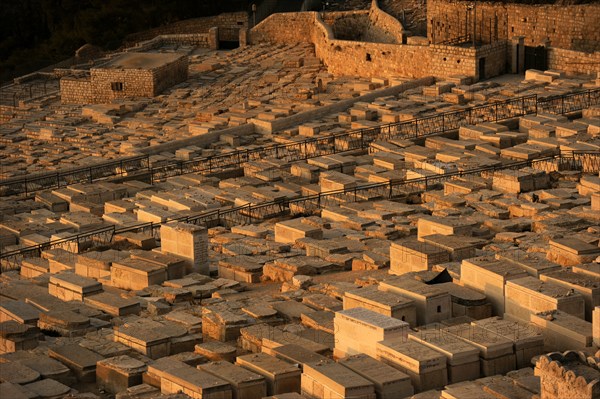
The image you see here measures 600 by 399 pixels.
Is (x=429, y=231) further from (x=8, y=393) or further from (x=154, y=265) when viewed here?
(x=8, y=393)

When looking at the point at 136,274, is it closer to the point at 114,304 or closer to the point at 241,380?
the point at 114,304

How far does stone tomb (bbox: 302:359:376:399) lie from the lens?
23688 mm

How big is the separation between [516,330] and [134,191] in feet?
52.7

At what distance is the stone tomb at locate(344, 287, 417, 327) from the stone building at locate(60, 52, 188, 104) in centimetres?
2899

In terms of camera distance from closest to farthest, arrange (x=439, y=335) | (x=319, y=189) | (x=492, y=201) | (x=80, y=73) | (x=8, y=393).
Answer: (x=8, y=393) < (x=439, y=335) < (x=492, y=201) < (x=319, y=189) < (x=80, y=73)

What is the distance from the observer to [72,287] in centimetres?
3031

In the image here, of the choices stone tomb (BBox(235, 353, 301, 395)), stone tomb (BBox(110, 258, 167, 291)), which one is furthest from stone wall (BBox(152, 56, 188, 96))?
stone tomb (BBox(235, 353, 301, 395))

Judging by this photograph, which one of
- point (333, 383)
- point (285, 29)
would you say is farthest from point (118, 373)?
point (285, 29)

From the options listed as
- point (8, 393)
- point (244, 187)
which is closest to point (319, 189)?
point (244, 187)

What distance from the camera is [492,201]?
120 ft

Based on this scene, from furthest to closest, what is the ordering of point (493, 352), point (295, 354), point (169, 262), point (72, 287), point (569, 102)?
point (569, 102) < point (169, 262) < point (72, 287) < point (295, 354) < point (493, 352)

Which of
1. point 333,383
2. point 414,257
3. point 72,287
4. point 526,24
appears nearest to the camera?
point 333,383

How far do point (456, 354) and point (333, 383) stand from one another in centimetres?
207

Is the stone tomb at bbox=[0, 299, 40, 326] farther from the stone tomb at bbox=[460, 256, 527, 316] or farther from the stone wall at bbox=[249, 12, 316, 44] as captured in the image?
the stone wall at bbox=[249, 12, 316, 44]
